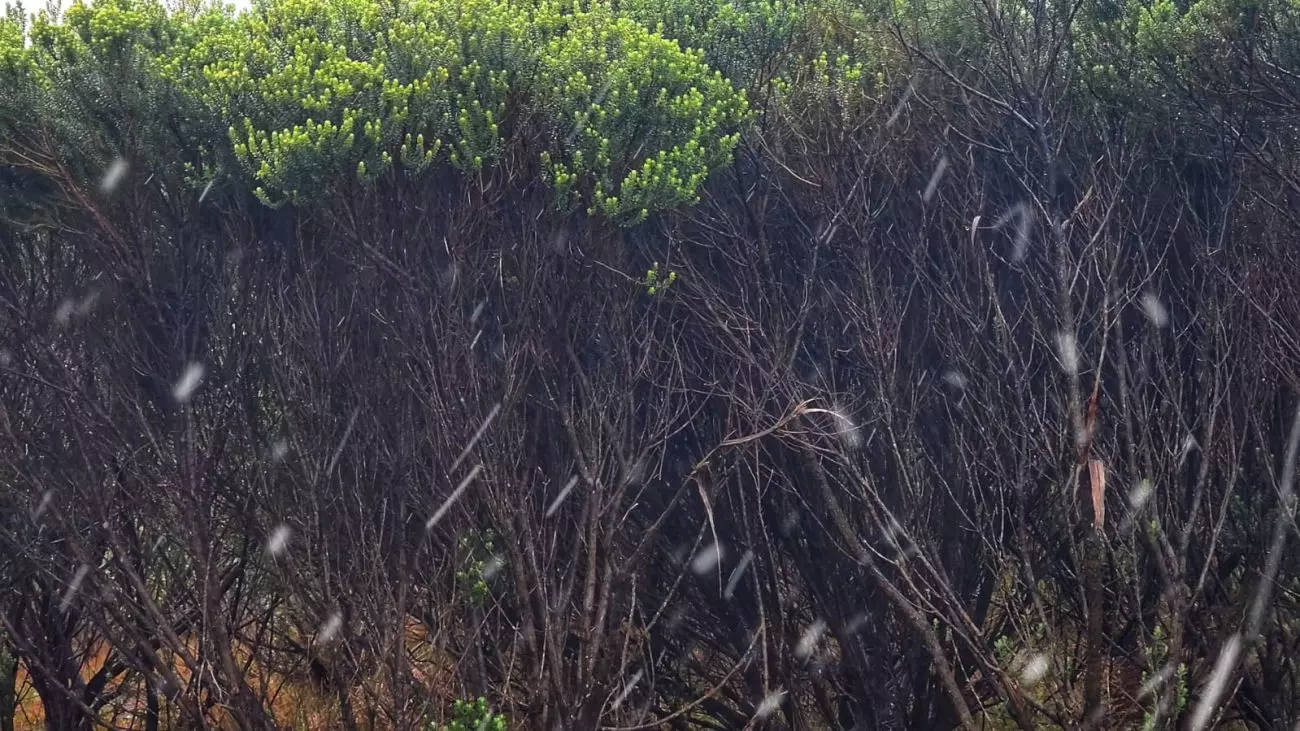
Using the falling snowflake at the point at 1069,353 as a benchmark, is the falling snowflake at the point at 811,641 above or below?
below

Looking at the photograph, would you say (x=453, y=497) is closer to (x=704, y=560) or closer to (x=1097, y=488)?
(x=704, y=560)

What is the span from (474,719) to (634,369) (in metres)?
2.43

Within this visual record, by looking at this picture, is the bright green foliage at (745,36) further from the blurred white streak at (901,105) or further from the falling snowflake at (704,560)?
the falling snowflake at (704,560)

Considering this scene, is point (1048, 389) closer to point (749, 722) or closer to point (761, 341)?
point (761, 341)

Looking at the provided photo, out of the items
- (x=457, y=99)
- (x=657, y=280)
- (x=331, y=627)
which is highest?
(x=457, y=99)

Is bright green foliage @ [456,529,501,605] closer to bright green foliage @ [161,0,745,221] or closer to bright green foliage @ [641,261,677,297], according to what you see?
bright green foliage @ [641,261,677,297]

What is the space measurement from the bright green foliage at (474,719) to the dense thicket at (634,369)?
0.52 metres

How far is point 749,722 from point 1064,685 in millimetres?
2284

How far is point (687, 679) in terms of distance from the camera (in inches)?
315

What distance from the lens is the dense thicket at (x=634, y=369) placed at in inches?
254

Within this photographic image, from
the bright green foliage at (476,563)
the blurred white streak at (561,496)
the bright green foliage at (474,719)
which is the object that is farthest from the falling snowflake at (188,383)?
the bright green foliage at (474,719)

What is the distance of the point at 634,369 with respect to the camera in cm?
708

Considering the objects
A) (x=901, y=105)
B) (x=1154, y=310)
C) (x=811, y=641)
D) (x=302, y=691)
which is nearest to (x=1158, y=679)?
(x=1154, y=310)

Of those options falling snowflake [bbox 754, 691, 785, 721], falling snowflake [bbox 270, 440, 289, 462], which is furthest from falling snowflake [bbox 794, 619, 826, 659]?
falling snowflake [bbox 270, 440, 289, 462]
